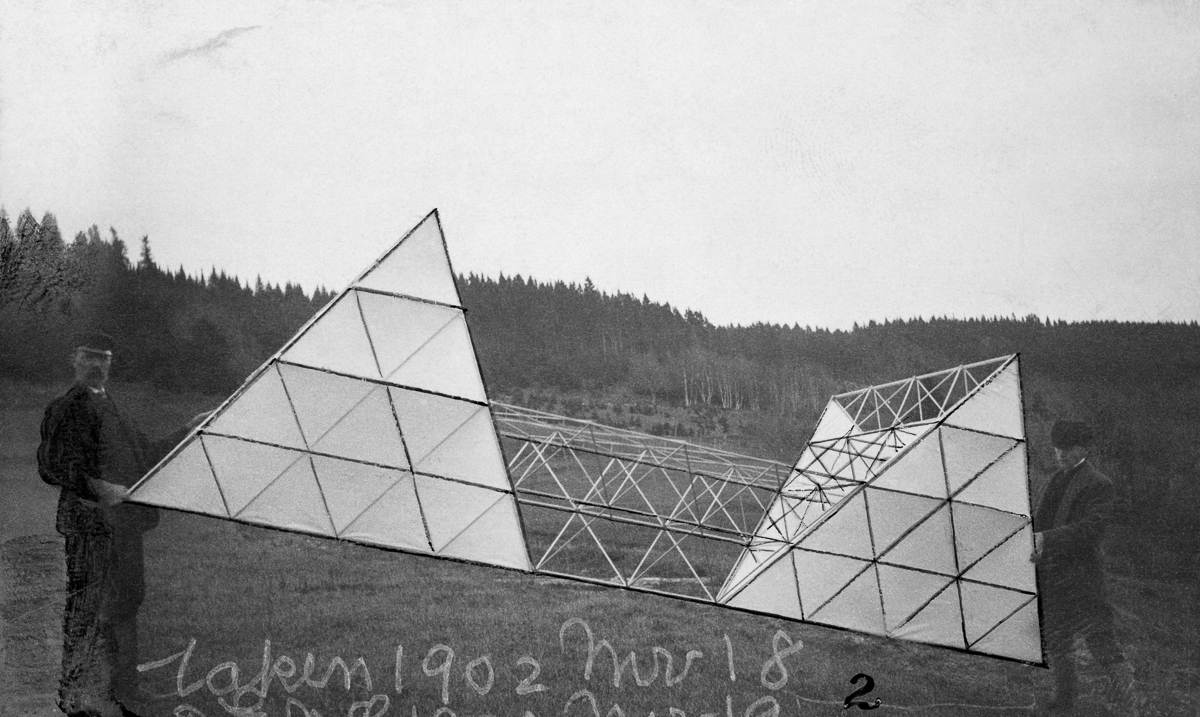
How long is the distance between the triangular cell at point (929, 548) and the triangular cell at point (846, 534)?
186 mm

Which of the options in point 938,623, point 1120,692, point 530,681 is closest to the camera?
point 938,623

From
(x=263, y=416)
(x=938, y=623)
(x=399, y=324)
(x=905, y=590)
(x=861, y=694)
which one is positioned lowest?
(x=861, y=694)

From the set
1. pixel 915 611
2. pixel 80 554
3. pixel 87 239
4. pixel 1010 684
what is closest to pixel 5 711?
pixel 80 554

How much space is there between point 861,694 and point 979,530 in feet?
5.10

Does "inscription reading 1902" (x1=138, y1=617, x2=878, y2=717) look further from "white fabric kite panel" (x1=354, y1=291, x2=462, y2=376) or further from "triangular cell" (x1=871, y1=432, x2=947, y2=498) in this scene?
"white fabric kite panel" (x1=354, y1=291, x2=462, y2=376)

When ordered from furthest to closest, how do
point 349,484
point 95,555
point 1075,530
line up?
point 1075,530 < point 95,555 < point 349,484

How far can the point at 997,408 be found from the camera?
541 centimetres

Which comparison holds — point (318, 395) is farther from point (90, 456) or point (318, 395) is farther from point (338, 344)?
point (90, 456)

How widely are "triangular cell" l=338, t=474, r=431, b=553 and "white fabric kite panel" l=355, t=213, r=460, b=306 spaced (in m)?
1.16

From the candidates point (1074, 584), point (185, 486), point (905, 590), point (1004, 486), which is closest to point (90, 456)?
point (185, 486)

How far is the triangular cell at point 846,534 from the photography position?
5.38m

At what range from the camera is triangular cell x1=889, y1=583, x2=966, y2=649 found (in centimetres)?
559

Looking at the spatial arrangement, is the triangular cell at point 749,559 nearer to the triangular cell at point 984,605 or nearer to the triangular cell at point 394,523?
the triangular cell at point 984,605

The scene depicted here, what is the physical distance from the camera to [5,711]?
5699mm
